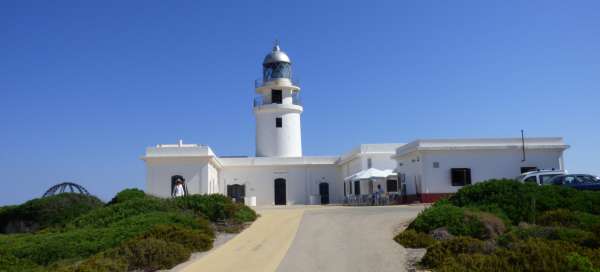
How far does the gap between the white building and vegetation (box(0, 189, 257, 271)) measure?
1054 centimetres

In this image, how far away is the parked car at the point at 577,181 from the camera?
18.8 m

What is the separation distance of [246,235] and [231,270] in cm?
462

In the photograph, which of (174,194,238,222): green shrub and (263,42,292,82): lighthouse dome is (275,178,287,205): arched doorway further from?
(174,194,238,222): green shrub

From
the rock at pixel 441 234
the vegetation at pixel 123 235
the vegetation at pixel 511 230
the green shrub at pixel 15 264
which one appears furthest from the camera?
the rock at pixel 441 234

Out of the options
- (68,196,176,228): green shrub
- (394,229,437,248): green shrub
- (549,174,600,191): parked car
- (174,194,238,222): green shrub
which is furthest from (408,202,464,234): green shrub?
(549,174,600,191): parked car

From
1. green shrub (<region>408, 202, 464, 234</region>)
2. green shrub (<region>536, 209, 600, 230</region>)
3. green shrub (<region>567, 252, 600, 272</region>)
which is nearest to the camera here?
green shrub (<region>567, 252, 600, 272</region>)

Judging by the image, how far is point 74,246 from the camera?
1257cm

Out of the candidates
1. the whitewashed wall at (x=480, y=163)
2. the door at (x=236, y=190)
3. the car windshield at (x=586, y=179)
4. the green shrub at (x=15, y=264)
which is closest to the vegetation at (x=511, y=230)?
the car windshield at (x=586, y=179)

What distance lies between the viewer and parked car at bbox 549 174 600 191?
18781 mm

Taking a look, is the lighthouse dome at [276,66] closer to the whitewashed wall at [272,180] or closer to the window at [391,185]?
the whitewashed wall at [272,180]

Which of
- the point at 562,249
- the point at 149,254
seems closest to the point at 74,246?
the point at 149,254

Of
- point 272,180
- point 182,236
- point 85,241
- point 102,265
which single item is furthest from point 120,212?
point 272,180

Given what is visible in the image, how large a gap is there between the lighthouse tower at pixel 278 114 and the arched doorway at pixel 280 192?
2011 millimetres

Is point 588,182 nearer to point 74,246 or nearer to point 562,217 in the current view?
point 562,217
